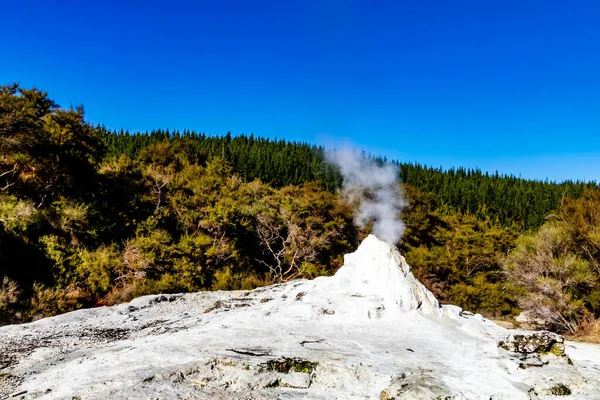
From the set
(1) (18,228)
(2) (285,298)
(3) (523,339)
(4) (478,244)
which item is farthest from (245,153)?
(3) (523,339)

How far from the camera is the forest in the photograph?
60.5 feet

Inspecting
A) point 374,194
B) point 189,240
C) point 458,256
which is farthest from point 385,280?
point 374,194

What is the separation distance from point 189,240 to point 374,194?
761 inches

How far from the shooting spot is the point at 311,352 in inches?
277

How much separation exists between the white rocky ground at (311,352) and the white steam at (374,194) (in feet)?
77.6

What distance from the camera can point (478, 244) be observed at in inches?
1431

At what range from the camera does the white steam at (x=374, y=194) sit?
3506 cm

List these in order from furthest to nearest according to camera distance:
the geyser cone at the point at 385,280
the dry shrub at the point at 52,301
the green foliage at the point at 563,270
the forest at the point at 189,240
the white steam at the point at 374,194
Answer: the white steam at the point at 374,194
the green foliage at the point at 563,270
the forest at the point at 189,240
the dry shrub at the point at 52,301
the geyser cone at the point at 385,280

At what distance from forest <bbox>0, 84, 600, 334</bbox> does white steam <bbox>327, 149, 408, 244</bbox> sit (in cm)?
117

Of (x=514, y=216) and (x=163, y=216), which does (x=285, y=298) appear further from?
(x=514, y=216)

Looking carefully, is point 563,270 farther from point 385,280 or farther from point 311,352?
point 311,352

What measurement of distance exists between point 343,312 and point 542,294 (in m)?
16.7

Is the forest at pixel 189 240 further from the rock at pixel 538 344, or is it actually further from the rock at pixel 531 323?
the rock at pixel 538 344

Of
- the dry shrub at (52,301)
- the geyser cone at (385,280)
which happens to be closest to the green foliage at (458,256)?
the geyser cone at (385,280)
